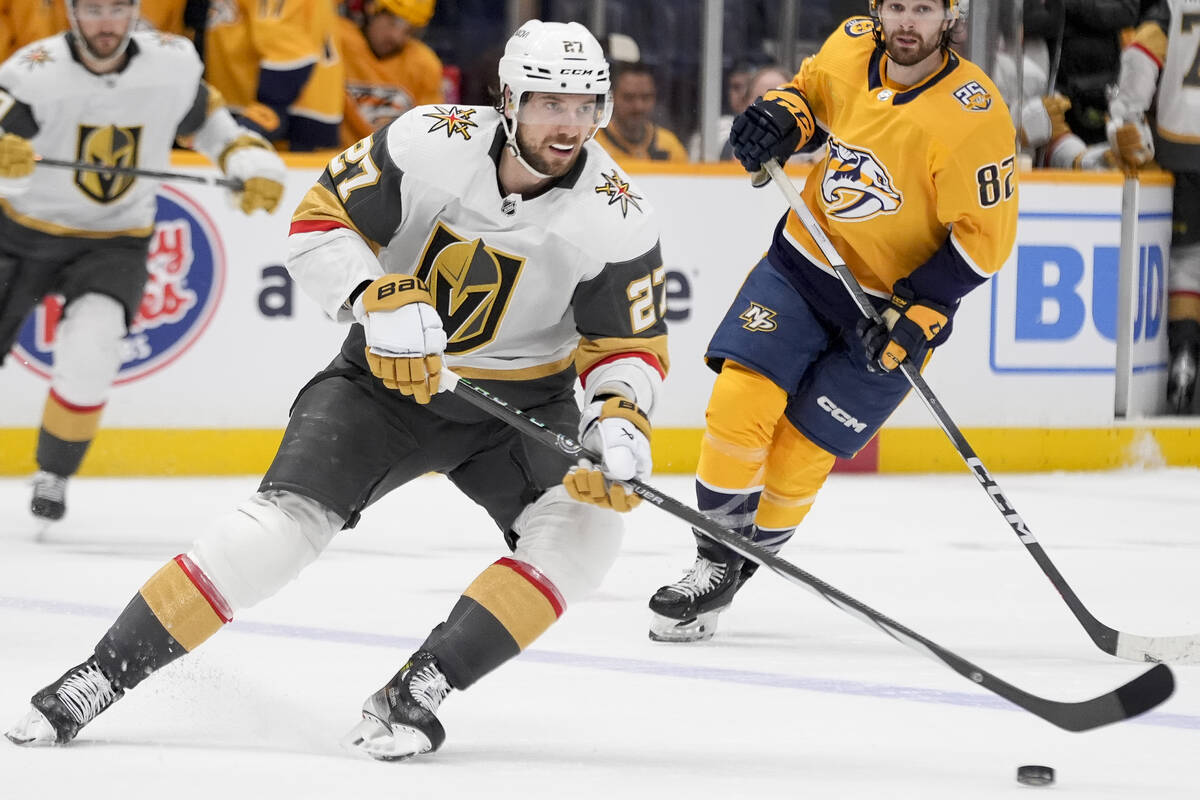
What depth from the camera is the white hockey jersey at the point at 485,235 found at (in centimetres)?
268

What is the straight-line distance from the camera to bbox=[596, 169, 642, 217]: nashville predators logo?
106 inches

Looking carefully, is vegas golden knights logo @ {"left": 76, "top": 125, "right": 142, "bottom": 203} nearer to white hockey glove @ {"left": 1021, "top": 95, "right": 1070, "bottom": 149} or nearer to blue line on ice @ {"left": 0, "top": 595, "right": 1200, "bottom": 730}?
blue line on ice @ {"left": 0, "top": 595, "right": 1200, "bottom": 730}

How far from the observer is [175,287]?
221 inches

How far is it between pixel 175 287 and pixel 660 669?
111 inches

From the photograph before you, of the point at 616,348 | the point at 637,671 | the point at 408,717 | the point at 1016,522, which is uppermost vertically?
the point at 616,348

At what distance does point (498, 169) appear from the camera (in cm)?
271

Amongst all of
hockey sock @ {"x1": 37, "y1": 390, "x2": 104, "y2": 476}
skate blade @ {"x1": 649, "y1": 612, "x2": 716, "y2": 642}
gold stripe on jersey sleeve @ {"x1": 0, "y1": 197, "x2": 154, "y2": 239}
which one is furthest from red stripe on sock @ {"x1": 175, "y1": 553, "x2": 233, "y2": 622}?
gold stripe on jersey sleeve @ {"x1": 0, "y1": 197, "x2": 154, "y2": 239}

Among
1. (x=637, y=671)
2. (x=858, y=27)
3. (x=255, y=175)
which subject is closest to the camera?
(x=637, y=671)

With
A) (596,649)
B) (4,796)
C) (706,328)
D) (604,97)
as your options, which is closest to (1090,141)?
(706,328)

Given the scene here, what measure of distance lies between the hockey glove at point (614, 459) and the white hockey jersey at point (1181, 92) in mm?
4357

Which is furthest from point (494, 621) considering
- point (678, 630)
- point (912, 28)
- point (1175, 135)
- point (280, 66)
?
point (1175, 135)

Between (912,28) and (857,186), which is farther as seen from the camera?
(857,186)

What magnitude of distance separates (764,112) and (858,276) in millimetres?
373

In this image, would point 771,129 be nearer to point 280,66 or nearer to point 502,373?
point 502,373
